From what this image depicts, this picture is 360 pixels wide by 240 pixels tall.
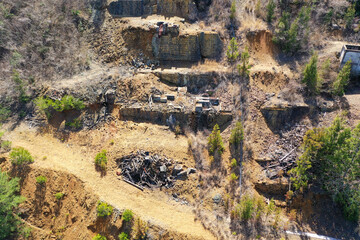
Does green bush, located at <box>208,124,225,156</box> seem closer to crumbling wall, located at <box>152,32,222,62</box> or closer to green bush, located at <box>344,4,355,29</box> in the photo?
crumbling wall, located at <box>152,32,222,62</box>

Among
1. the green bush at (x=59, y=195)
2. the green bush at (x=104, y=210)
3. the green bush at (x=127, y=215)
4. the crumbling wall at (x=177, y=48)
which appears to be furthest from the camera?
the crumbling wall at (x=177, y=48)

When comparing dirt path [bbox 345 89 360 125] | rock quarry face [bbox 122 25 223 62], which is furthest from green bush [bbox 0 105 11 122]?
dirt path [bbox 345 89 360 125]

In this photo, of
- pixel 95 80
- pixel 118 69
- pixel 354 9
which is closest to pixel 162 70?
pixel 118 69

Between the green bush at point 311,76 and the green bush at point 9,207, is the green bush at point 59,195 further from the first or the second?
the green bush at point 311,76

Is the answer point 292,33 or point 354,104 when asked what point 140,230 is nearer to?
point 354,104

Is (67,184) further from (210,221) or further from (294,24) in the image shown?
(294,24)

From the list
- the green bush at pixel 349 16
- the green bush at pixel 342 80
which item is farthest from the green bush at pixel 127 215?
the green bush at pixel 349 16

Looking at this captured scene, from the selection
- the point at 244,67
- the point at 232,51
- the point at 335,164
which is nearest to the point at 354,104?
the point at 335,164

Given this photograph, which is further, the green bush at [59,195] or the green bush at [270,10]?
the green bush at [270,10]
